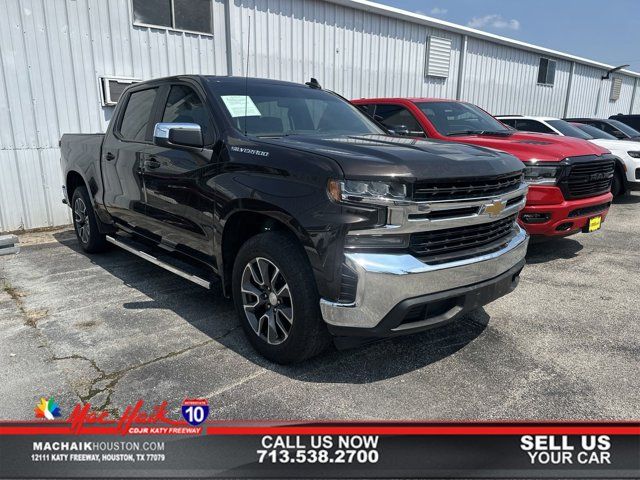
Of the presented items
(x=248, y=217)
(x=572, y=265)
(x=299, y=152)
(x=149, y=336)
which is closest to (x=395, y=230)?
(x=299, y=152)

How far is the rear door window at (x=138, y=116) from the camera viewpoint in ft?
14.2

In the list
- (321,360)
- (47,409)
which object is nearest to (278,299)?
(321,360)

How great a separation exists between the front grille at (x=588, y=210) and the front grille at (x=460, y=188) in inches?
101

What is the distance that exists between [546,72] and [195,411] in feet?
60.4

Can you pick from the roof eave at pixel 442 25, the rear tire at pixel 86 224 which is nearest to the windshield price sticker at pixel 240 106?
the rear tire at pixel 86 224

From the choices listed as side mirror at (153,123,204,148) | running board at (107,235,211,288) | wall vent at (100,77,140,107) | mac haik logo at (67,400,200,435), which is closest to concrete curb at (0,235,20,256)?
running board at (107,235,211,288)

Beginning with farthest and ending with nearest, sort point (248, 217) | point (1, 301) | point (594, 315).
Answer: point (1, 301), point (594, 315), point (248, 217)

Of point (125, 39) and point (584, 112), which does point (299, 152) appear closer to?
point (125, 39)

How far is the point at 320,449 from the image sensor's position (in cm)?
228

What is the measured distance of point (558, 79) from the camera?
18062 millimetres

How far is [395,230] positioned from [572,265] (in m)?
3.80

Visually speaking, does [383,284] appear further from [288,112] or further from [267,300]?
[288,112]

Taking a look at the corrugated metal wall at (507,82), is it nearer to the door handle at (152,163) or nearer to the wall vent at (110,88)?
the wall vent at (110,88)

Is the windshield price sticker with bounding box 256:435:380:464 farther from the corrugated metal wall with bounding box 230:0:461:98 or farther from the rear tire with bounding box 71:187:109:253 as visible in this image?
the corrugated metal wall with bounding box 230:0:461:98
